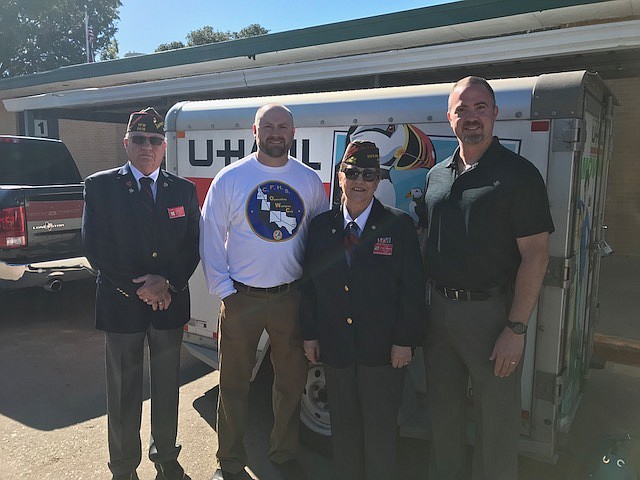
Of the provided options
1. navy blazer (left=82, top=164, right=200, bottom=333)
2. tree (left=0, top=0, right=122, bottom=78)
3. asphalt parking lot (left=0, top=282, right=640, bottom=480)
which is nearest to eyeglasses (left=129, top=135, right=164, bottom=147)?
navy blazer (left=82, top=164, right=200, bottom=333)

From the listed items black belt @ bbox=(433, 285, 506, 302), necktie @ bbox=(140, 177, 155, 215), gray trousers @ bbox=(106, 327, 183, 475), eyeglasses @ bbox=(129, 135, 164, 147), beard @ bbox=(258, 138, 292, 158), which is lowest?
gray trousers @ bbox=(106, 327, 183, 475)

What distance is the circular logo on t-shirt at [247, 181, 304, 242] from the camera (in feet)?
9.61

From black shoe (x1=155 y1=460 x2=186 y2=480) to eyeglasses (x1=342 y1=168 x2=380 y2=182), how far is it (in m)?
2.07

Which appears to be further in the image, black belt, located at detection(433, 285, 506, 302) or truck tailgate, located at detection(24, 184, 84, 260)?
truck tailgate, located at detection(24, 184, 84, 260)

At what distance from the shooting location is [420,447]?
147 inches

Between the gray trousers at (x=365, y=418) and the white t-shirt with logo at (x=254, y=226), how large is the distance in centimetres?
65

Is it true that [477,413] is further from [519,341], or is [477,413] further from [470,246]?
[470,246]

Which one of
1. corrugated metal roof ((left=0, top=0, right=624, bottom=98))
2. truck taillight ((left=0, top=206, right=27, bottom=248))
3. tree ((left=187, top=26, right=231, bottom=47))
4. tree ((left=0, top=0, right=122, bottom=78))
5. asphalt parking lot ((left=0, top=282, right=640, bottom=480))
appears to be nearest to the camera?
asphalt parking lot ((left=0, top=282, right=640, bottom=480))

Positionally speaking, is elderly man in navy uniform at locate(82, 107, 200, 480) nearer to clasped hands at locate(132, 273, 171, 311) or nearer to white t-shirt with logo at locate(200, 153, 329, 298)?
clasped hands at locate(132, 273, 171, 311)

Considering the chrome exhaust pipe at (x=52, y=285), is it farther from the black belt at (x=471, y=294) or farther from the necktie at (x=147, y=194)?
the black belt at (x=471, y=294)

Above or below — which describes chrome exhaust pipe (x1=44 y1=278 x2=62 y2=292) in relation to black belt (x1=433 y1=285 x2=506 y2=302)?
below

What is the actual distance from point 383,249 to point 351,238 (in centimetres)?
18

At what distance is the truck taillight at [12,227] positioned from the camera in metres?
5.51

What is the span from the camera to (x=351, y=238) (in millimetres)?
2668
